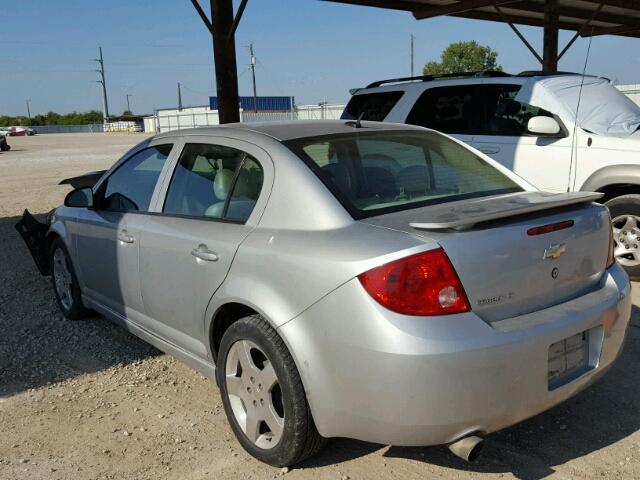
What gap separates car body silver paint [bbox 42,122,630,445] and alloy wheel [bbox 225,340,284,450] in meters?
0.26

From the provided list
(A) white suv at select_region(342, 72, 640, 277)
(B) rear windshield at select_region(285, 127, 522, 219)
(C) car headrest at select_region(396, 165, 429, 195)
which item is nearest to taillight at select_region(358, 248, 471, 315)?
(B) rear windshield at select_region(285, 127, 522, 219)

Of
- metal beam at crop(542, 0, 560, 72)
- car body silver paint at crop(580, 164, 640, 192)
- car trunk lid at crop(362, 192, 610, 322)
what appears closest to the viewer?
car trunk lid at crop(362, 192, 610, 322)

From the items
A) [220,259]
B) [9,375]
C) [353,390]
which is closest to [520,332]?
[353,390]

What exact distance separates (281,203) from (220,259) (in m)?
0.42

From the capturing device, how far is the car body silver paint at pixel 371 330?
90.6 inches

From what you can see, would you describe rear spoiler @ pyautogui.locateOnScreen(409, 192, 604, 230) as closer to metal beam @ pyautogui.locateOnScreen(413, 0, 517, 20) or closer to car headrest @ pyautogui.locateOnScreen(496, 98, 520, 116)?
car headrest @ pyautogui.locateOnScreen(496, 98, 520, 116)

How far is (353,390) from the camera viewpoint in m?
2.41

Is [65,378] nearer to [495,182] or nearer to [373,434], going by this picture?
[373,434]

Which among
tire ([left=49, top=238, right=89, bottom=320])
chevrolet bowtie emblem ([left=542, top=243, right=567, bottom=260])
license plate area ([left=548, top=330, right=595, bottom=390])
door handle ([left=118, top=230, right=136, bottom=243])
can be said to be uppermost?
chevrolet bowtie emblem ([left=542, top=243, right=567, bottom=260])

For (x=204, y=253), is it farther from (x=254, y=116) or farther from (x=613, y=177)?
(x=254, y=116)

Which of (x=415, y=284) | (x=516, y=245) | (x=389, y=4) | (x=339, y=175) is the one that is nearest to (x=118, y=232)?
(x=339, y=175)

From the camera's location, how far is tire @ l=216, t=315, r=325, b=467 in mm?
2621

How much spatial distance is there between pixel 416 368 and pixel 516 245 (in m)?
0.67

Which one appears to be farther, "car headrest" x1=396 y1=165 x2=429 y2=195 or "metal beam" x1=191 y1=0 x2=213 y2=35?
"metal beam" x1=191 y1=0 x2=213 y2=35
